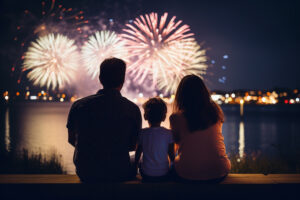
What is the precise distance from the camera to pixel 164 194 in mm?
3789

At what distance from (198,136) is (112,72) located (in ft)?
4.52

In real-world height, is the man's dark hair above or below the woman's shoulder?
above

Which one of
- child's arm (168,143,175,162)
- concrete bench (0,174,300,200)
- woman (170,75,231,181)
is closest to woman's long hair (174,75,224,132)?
woman (170,75,231,181)

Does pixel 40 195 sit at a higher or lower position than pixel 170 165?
lower

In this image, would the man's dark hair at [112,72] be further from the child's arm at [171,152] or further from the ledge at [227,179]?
the ledge at [227,179]

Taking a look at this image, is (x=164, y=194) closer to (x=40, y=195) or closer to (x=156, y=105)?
(x=156, y=105)

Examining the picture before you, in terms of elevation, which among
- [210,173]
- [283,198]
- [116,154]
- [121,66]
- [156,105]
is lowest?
[283,198]

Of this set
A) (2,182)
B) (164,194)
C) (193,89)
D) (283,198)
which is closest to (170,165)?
(164,194)

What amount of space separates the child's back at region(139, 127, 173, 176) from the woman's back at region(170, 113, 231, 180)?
0.21m

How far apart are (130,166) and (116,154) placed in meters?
0.31

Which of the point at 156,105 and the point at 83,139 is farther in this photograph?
the point at 156,105

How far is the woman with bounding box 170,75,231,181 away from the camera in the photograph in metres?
3.96

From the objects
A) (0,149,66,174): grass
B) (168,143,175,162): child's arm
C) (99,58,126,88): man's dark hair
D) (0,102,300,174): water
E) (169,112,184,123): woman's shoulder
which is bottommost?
(0,102,300,174): water

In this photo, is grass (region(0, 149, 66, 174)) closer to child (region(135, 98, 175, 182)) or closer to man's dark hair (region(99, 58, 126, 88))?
child (region(135, 98, 175, 182))
